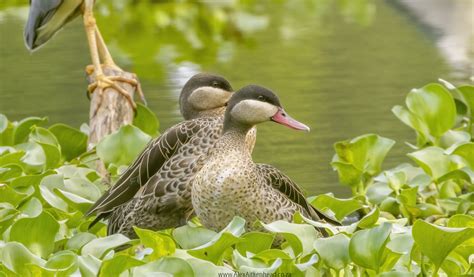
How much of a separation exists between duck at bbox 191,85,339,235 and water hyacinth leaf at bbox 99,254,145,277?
69 centimetres

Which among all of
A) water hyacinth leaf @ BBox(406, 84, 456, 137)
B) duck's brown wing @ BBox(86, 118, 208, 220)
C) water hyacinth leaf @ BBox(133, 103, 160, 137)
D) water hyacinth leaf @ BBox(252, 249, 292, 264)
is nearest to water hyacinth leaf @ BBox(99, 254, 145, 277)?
water hyacinth leaf @ BBox(252, 249, 292, 264)

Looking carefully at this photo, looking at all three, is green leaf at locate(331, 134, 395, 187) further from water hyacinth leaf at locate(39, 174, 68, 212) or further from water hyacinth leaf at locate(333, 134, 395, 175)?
water hyacinth leaf at locate(39, 174, 68, 212)

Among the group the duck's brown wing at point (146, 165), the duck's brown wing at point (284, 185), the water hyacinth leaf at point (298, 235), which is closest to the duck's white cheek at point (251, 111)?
the duck's brown wing at point (284, 185)

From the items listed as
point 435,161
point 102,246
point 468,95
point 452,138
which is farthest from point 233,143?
point 468,95

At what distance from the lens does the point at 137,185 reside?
18.2 ft

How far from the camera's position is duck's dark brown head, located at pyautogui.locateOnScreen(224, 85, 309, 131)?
498 cm

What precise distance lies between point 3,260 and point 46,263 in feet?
0.59

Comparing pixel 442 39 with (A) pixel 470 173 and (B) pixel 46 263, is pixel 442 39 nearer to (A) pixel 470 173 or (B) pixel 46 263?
(A) pixel 470 173

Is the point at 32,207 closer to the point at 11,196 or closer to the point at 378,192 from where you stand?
the point at 11,196

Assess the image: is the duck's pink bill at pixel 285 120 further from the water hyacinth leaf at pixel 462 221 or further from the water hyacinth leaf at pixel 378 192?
the water hyacinth leaf at pixel 378 192

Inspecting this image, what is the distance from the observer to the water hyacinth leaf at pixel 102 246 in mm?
4488

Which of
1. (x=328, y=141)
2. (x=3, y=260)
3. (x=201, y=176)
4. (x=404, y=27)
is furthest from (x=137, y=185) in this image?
(x=404, y=27)

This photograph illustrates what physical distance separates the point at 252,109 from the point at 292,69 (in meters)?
6.35

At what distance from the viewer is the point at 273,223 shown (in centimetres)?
443
